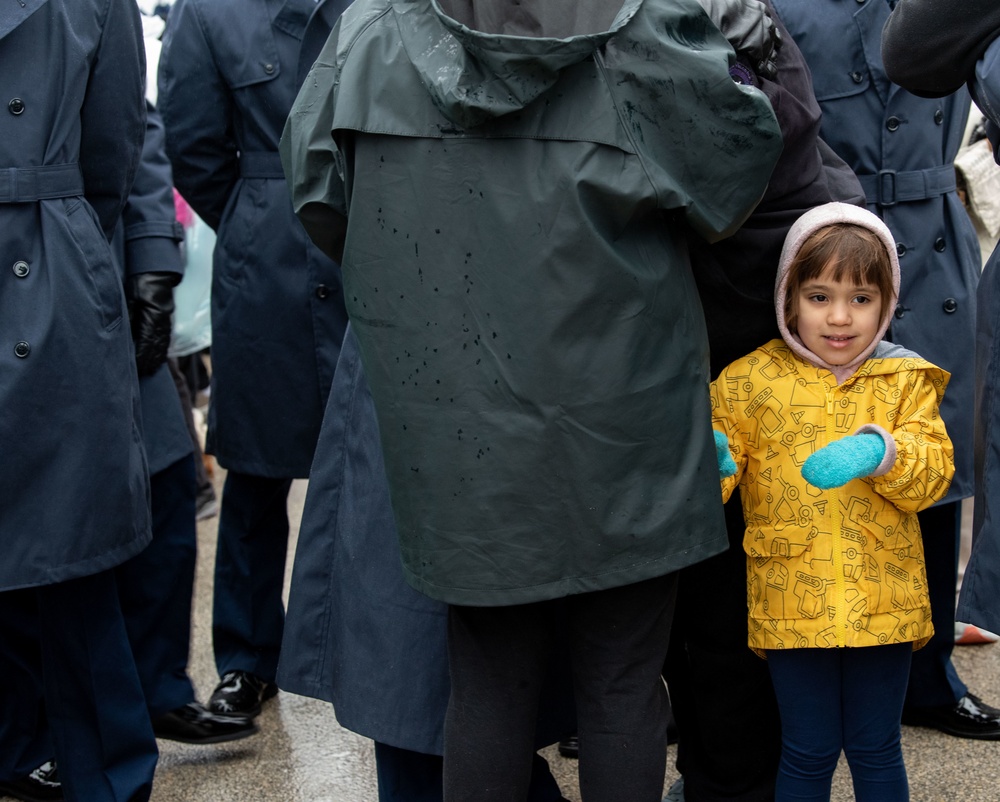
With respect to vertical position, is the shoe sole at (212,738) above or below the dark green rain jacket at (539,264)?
below

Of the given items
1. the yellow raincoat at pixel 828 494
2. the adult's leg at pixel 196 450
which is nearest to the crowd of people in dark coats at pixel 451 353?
the yellow raincoat at pixel 828 494

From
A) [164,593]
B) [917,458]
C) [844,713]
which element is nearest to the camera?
[917,458]

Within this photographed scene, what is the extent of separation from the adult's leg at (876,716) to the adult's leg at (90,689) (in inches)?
60.3

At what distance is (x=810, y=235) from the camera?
249 centimetres

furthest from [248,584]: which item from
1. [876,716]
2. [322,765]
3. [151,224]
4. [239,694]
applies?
[876,716]

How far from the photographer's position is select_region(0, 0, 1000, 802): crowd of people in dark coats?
6.86 feet

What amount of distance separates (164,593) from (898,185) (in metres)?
2.06

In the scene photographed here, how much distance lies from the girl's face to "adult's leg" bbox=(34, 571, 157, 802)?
5.19 ft

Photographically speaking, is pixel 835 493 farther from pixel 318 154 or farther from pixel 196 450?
Result: pixel 196 450

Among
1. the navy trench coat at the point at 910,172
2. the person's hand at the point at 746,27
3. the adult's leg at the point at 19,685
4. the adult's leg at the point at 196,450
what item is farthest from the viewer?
the adult's leg at the point at 196,450

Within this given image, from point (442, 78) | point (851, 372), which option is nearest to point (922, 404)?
point (851, 372)

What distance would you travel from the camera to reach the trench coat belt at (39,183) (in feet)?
9.07

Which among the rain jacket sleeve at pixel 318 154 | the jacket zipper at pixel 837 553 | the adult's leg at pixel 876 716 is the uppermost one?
the rain jacket sleeve at pixel 318 154

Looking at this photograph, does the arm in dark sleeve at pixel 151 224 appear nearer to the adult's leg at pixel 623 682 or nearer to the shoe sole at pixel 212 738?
the shoe sole at pixel 212 738
